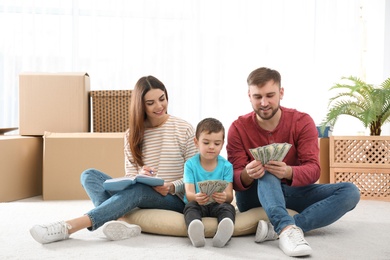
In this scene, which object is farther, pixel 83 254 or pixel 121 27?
pixel 121 27

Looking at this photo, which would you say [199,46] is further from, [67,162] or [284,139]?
[284,139]

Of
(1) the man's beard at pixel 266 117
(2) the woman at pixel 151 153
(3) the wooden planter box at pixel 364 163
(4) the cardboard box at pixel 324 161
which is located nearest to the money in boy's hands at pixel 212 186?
(2) the woman at pixel 151 153

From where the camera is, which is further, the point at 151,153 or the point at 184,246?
the point at 151,153

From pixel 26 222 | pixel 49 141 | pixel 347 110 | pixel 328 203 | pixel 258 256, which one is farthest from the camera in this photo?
pixel 347 110

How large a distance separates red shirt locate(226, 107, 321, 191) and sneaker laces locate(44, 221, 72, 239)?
813 mm

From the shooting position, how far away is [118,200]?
251cm

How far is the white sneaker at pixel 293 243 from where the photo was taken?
2.10 m

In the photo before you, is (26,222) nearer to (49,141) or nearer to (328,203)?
(49,141)

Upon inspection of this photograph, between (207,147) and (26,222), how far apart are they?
3.73 feet

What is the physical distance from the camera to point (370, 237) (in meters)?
2.58

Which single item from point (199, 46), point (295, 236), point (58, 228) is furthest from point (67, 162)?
point (295, 236)

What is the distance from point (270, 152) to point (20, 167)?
7.37 feet

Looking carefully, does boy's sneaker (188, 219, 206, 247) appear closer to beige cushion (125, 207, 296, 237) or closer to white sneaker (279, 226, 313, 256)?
beige cushion (125, 207, 296, 237)

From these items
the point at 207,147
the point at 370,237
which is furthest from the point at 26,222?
the point at 370,237
